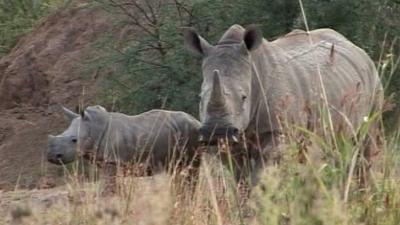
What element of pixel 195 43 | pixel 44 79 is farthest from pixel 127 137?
pixel 44 79

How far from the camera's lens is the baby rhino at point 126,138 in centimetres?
1009

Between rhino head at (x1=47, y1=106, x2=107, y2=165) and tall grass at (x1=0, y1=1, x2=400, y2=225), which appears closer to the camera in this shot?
tall grass at (x1=0, y1=1, x2=400, y2=225)

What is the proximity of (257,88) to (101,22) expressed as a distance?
27.0 feet

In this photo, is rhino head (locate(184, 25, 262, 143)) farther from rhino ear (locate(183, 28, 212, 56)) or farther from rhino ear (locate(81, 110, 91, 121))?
rhino ear (locate(81, 110, 91, 121))

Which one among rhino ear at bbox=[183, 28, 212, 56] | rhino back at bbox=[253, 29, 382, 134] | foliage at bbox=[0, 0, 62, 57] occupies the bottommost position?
foliage at bbox=[0, 0, 62, 57]

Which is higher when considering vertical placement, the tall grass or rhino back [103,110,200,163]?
the tall grass

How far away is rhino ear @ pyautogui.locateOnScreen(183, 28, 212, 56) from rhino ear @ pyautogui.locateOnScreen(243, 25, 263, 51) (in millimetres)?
256

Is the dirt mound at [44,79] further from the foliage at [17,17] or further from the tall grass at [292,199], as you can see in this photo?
the tall grass at [292,199]

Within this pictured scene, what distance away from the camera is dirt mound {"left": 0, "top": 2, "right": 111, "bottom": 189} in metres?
15.5

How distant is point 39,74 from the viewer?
16703 mm

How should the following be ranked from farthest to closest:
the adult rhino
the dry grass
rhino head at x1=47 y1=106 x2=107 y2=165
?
rhino head at x1=47 y1=106 x2=107 y2=165
the adult rhino
the dry grass

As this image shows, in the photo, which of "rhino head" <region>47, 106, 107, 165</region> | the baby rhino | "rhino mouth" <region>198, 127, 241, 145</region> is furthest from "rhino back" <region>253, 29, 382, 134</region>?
"rhino head" <region>47, 106, 107, 165</region>

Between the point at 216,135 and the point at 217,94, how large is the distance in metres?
0.27

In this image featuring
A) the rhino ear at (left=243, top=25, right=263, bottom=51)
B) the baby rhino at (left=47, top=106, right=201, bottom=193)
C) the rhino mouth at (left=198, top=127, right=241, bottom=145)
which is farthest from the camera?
the baby rhino at (left=47, top=106, right=201, bottom=193)
